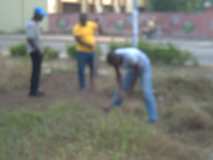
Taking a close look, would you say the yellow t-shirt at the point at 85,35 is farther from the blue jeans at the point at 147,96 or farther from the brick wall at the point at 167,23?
the brick wall at the point at 167,23

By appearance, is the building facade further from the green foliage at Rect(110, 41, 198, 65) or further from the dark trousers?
the dark trousers

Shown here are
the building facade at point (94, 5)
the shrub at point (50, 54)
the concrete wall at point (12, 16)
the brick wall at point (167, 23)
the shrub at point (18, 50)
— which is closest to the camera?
the shrub at point (50, 54)

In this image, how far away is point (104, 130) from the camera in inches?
268

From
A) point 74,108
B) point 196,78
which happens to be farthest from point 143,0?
point 74,108

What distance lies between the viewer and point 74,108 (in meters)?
7.82

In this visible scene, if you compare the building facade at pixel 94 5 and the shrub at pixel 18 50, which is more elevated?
the shrub at pixel 18 50

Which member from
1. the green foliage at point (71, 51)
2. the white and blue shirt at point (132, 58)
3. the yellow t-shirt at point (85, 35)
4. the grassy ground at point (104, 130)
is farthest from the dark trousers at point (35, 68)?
the green foliage at point (71, 51)

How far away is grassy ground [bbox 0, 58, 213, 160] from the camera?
650cm

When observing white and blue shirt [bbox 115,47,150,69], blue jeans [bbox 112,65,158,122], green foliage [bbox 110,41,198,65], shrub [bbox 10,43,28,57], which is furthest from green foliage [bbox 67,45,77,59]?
white and blue shirt [bbox 115,47,150,69]

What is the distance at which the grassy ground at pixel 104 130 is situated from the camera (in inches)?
256

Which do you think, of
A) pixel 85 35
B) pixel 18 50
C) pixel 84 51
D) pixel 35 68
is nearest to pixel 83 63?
pixel 84 51

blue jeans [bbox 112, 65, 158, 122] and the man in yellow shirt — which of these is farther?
the man in yellow shirt

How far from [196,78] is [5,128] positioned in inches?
199

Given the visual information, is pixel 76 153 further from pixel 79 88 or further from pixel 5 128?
pixel 79 88
